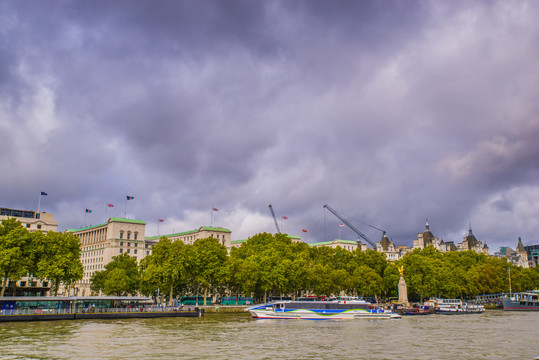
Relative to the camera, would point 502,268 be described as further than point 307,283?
Yes

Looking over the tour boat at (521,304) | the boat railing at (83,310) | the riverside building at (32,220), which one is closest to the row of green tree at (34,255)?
the boat railing at (83,310)

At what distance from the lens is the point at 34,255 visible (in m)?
99.8

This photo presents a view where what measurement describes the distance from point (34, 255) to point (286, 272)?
66699 millimetres

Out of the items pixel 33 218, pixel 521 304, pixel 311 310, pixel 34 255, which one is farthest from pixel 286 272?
pixel 33 218

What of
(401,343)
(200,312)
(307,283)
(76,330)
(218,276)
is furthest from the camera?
(307,283)

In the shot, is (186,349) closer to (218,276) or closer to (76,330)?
(76,330)

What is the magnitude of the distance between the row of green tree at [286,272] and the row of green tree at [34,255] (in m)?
21.1

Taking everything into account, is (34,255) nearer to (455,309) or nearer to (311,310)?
(311,310)

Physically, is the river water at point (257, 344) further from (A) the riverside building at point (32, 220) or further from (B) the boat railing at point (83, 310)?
(A) the riverside building at point (32, 220)

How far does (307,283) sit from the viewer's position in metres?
141

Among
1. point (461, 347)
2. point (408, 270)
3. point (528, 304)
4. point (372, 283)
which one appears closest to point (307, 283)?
point (372, 283)

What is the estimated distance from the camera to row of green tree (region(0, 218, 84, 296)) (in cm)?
9419

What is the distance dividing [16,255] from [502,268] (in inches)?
6990

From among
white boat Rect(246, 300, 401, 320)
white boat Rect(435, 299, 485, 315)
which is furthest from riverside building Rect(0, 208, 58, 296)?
white boat Rect(435, 299, 485, 315)
